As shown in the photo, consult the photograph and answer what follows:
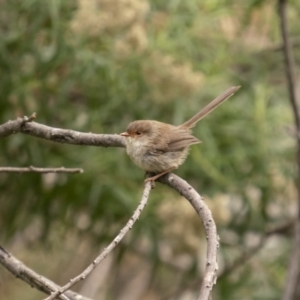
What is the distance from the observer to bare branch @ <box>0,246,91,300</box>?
230 centimetres

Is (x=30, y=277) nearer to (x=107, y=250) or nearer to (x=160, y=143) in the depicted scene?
(x=107, y=250)

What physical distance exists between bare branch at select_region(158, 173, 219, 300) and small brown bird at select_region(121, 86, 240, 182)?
0.63 m

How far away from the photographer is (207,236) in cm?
202

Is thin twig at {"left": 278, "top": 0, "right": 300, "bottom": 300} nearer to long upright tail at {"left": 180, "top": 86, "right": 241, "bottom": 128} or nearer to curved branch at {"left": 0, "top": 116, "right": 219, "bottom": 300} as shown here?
long upright tail at {"left": 180, "top": 86, "right": 241, "bottom": 128}

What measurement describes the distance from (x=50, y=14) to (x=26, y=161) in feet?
3.35

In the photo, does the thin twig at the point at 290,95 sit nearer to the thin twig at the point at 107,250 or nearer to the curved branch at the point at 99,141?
the curved branch at the point at 99,141

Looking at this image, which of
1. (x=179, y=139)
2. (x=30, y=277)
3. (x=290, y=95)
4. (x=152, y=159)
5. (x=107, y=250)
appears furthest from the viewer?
(x=290, y=95)

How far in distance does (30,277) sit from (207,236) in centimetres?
77

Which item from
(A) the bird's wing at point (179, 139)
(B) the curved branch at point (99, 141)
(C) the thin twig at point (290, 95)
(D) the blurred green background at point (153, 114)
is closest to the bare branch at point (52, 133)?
(B) the curved branch at point (99, 141)

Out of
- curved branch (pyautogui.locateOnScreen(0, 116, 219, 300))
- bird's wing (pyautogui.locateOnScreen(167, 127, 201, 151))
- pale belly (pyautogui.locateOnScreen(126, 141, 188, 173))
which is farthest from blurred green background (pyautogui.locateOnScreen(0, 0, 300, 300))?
curved branch (pyautogui.locateOnScreen(0, 116, 219, 300))

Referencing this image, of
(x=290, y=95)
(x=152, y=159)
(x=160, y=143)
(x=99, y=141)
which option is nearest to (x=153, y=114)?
(x=290, y=95)

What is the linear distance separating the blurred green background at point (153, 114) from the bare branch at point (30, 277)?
156cm

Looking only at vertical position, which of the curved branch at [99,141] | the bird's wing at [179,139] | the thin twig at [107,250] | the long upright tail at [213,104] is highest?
the long upright tail at [213,104]

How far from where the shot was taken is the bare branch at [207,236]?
1803mm
